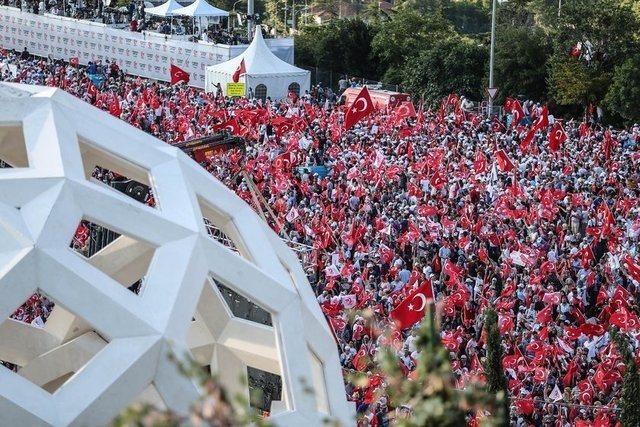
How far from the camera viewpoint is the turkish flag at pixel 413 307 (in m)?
19.4

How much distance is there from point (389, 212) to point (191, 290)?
17153 millimetres

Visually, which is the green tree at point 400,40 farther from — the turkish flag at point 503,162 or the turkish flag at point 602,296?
the turkish flag at point 602,296

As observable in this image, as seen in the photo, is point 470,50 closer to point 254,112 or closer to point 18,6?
point 254,112

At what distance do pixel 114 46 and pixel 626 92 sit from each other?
24561 millimetres

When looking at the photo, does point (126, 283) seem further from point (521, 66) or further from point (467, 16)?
point (467, 16)

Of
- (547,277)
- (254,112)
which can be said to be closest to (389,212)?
(547,277)

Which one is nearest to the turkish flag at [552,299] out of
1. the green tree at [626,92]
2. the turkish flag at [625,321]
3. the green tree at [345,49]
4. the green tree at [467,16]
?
the turkish flag at [625,321]

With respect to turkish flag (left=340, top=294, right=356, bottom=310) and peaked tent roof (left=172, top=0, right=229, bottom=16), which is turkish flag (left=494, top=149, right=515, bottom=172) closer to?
turkish flag (left=340, top=294, right=356, bottom=310)

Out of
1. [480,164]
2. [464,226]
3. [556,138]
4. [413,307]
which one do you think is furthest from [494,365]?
[556,138]

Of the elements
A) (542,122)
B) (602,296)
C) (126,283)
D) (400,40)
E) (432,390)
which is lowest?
(602,296)

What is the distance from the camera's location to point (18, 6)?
65.9m

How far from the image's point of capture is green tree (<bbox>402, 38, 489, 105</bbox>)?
50406 millimetres

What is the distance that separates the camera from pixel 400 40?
5706 centimetres

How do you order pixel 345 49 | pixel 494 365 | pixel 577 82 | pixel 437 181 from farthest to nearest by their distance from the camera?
1. pixel 345 49
2. pixel 577 82
3. pixel 437 181
4. pixel 494 365
